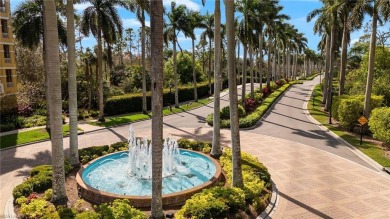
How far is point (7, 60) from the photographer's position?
3634cm

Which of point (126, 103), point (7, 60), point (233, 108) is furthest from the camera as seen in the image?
point (126, 103)

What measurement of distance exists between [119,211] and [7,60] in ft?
112

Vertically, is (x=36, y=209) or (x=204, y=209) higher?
(x=204, y=209)

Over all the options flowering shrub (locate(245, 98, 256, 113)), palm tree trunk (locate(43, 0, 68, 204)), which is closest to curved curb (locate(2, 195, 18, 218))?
palm tree trunk (locate(43, 0, 68, 204))

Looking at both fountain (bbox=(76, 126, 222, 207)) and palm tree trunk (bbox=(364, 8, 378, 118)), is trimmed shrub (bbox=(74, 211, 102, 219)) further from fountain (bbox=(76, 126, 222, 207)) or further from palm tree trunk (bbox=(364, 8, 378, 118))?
palm tree trunk (bbox=(364, 8, 378, 118))

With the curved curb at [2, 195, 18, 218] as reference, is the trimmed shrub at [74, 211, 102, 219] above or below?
above

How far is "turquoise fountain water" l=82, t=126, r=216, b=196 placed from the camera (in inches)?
551

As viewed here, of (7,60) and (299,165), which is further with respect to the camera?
(7,60)

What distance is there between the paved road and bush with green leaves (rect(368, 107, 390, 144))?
2621 millimetres

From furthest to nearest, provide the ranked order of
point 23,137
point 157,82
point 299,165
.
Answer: point 23,137 → point 299,165 → point 157,82

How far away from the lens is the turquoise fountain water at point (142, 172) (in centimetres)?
1400

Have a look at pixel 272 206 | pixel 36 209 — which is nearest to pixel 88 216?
pixel 36 209

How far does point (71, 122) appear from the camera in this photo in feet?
50.9

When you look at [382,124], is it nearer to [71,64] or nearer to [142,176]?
[142,176]
